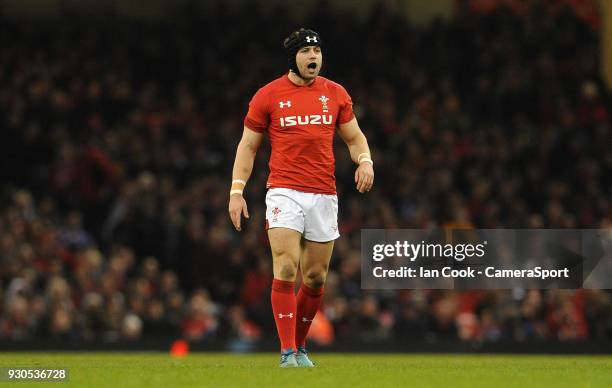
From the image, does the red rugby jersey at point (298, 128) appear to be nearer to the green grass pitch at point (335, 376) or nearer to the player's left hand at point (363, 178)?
the player's left hand at point (363, 178)

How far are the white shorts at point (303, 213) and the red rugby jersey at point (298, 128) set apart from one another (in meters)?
0.06

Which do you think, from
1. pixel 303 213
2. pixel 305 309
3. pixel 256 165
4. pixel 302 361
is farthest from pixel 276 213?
pixel 256 165

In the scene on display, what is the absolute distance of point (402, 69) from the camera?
22.6 m

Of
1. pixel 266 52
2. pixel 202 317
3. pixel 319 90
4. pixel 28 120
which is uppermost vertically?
pixel 266 52

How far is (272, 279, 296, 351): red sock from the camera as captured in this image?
9453mm

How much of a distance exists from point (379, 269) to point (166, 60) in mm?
8245

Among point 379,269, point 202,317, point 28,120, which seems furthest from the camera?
point 28,120

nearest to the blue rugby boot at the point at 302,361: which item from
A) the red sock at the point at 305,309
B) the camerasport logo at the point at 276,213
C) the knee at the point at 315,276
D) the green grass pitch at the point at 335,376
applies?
the green grass pitch at the point at 335,376

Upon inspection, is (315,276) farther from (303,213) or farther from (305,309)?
(303,213)

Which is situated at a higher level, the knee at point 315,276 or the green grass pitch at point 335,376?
the knee at point 315,276

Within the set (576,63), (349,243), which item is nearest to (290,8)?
→ (576,63)

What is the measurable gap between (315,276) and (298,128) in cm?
109

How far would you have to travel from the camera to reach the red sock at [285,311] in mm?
9453

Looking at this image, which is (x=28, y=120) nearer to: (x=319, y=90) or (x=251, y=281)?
(x=251, y=281)
